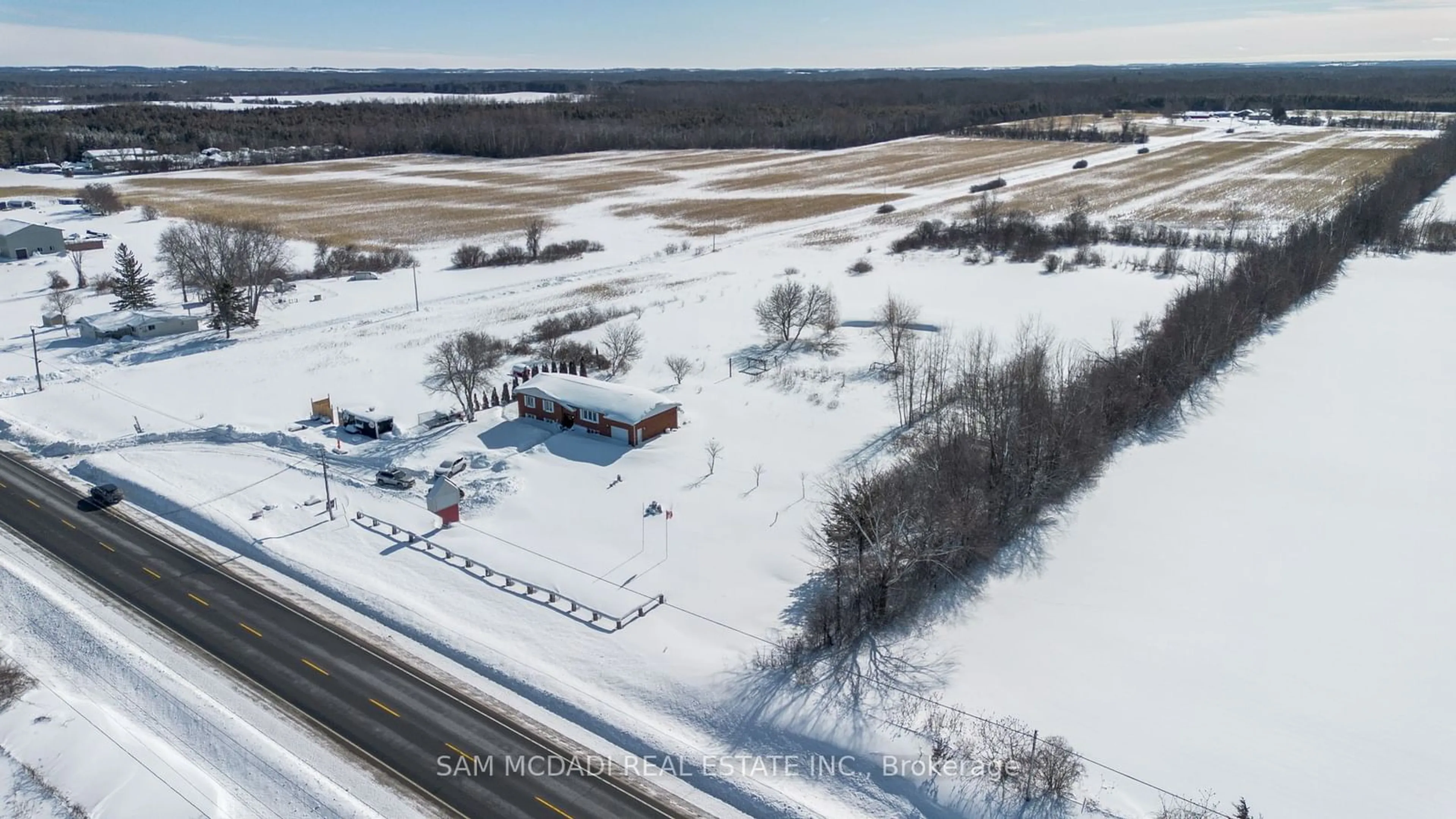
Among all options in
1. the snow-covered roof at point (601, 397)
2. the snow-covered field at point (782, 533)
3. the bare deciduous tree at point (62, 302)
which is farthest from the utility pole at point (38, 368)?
the snow-covered roof at point (601, 397)

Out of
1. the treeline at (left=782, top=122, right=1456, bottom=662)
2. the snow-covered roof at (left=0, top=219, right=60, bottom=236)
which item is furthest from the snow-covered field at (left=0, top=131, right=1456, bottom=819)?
the snow-covered roof at (left=0, top=219, right=60, bottom=236)

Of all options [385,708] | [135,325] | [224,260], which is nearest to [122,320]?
[135,325]

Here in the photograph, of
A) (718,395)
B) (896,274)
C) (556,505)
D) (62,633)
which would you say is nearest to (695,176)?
(896,274)

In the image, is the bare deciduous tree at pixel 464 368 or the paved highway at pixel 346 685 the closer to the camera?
the paved highway at pixel 346 685

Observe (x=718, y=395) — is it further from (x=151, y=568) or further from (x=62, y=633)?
(x=62, y=633)

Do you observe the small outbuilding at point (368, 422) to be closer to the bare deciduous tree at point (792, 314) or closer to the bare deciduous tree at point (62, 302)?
the bare deciduous tree at point (792, 314)

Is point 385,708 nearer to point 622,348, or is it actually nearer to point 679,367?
point 679,367

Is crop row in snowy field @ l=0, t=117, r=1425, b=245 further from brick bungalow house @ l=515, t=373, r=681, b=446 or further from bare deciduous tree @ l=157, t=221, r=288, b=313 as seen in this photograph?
brick bungalow house @ l=515, t=373, r=681, b=446
